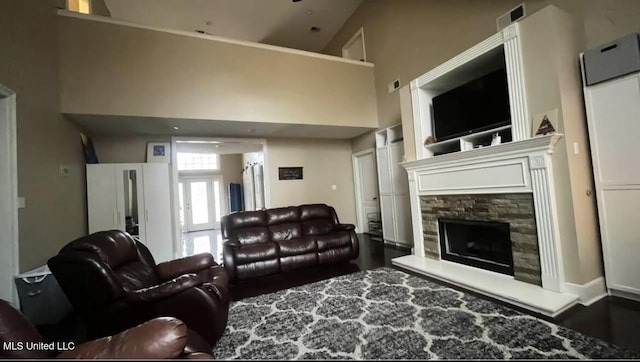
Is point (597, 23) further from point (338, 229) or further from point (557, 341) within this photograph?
point (338, 229)

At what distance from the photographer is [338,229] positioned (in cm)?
425

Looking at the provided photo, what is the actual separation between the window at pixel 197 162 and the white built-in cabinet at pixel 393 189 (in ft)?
21.9

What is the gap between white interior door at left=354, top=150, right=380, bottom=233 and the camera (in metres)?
6.25

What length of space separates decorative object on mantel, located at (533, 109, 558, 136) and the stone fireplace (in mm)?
619

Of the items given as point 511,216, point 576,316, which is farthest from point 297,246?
point 576,316

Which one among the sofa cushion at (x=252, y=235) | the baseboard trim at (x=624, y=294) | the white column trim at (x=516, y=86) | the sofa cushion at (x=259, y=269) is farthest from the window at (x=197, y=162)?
the baseboard trim at (x=624, y=294)

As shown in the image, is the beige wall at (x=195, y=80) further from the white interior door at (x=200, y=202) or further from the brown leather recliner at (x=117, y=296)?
the white interior door at (x=200, y=202)

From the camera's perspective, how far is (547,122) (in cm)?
255

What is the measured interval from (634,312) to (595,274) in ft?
1.32

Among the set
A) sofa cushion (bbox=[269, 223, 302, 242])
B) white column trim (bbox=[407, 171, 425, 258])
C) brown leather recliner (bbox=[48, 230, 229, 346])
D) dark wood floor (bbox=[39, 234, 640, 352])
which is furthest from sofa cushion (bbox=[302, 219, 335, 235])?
brown leather recliner (bbox=[48, 230, 229, 346])

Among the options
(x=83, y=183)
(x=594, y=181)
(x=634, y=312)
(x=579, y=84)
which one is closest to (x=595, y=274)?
(x=634, y=312)

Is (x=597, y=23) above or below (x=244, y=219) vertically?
above

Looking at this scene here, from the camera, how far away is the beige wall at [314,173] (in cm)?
633

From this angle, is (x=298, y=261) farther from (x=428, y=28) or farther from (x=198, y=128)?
(x=428, y=28)
